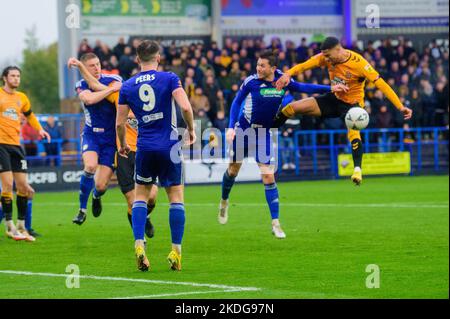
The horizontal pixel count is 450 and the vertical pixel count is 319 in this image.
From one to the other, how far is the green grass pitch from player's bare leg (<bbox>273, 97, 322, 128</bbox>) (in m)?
1.78

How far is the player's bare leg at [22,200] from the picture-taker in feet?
50.9

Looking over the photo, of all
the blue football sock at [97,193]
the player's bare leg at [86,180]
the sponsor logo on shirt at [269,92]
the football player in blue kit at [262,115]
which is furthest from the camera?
the sponsor logo on shirt at [269,92]

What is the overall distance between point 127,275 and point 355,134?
599 centimetres

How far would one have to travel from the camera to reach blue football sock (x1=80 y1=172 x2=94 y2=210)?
1516 cm

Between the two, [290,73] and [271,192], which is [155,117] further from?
[271,192]

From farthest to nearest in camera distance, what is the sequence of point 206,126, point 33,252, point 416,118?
point 416,118, point 206,126, point 33,252

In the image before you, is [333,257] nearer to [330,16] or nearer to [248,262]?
[248,262]

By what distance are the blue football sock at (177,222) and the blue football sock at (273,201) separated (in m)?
3.70

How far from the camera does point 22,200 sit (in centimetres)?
1570

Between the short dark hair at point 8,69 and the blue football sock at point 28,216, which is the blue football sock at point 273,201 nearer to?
the blue football sock at point 28,216

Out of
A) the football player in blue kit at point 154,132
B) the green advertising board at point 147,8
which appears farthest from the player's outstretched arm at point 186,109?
the green advertising board at point 147,8

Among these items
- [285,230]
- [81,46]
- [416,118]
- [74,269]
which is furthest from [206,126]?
[74,269]

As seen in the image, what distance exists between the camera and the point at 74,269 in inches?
464

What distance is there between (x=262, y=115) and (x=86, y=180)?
283 centimetres
